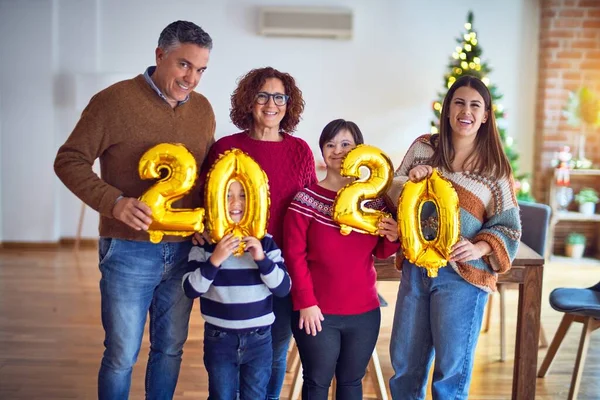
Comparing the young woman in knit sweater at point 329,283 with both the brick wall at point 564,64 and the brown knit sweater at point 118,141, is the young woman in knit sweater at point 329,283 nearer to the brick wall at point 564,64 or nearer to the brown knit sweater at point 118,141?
the brown knit sweater at point 118,141

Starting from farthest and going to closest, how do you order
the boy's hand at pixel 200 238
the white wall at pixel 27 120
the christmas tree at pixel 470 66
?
1. the white wall at pixel 27 120
2. the christmas tree at pixel 470 66
3. the boy's hand at pixel 200 238

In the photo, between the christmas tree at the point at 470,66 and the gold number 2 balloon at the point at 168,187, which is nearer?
the gold number 2 balloon at the point at 168,187

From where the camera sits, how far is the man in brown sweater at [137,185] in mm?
1826

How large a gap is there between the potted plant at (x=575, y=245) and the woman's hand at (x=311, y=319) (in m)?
4.49

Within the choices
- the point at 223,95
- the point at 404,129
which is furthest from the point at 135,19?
the point at 404,129

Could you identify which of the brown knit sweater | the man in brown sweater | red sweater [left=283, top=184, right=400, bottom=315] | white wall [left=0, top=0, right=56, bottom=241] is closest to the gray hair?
the man in brown sweater

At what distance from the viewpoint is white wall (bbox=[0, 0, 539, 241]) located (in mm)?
5492

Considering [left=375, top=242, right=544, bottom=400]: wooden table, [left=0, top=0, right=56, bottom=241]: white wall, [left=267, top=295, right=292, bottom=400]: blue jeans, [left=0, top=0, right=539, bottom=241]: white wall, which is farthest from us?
[left=0, top=0, right=539, bottom=241]: white wall

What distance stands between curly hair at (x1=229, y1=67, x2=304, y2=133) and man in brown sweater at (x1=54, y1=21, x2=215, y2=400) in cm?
13

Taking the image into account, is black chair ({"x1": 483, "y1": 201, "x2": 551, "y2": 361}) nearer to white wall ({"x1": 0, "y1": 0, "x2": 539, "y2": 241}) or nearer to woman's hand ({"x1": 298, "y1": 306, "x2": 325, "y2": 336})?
woman's hand ({"x1": 298, "y1": 306, "x2": 325, "y2": 336})

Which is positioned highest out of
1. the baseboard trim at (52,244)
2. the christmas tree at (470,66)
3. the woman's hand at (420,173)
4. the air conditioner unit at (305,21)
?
the air conditioner unit at (305,21)

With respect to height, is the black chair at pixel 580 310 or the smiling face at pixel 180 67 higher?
the smiling face at pixel 180 67

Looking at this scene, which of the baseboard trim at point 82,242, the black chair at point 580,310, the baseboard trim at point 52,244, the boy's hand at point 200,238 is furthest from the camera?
the baseboard trim at point 82,242

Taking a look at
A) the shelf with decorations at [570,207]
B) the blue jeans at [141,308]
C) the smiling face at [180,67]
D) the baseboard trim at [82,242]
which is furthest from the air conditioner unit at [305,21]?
the blue jeans at [141,308]
